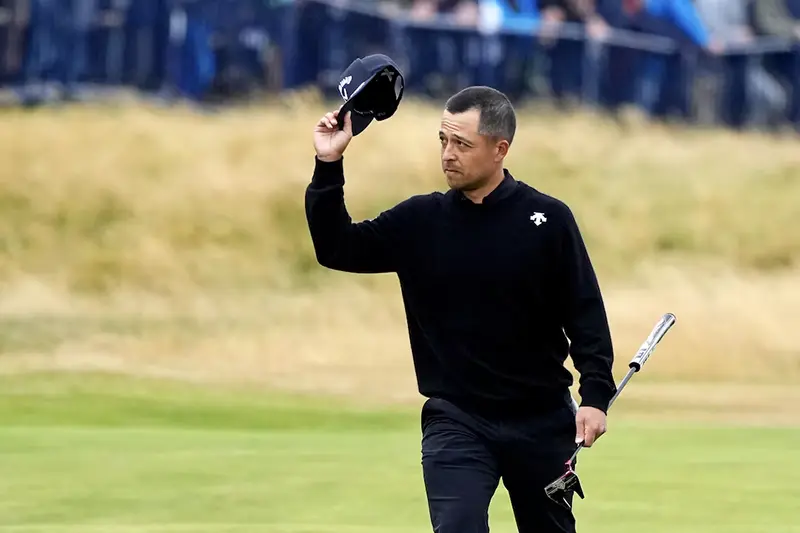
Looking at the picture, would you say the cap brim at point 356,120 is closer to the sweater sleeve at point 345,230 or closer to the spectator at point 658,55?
the sweater sleeve at point 345,230

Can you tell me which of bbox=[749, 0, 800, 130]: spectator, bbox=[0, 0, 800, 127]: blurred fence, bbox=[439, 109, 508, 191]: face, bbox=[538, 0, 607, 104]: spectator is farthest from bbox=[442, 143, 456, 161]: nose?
bbox=[749, 0, 800, 130]: spectator

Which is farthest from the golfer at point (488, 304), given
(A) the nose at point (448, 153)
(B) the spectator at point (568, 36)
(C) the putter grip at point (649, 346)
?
(B) the spectator at point (568, 36)

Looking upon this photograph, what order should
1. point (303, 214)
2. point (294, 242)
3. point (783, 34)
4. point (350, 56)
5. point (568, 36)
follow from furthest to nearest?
point (783, 34) → point (568, 36) → point (350, 56) → point (303, 214) → point (294, 242)

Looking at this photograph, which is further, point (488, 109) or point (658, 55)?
point (658, 55)

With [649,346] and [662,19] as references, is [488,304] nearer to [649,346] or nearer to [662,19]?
[649,346]

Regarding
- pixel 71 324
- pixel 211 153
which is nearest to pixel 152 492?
pixel 71 324

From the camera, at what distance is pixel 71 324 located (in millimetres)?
20891

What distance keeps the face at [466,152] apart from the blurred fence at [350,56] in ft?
77.3

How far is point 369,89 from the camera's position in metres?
5.36

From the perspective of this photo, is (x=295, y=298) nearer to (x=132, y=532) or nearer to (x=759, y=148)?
(x=759, y=148)

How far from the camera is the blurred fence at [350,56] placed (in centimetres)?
2834

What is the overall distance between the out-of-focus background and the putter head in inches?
195

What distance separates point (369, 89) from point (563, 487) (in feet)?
4.41

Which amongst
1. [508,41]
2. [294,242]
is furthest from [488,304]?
[508,41]
